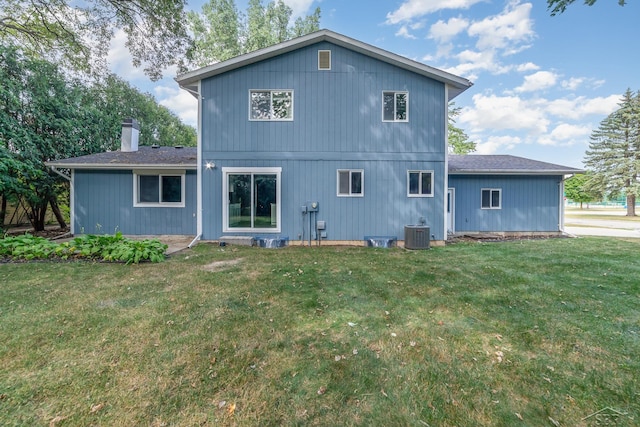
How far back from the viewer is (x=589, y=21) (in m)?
10.1

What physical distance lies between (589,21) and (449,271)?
38.3 feet

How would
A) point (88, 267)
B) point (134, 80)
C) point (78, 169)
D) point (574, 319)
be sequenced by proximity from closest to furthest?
1. point (574, 319)
2. point (88, 267)
3. point (78, 169)
4. point (134, 80)

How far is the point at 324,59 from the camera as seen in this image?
8.77 metres

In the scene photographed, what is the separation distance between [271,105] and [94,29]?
824cm

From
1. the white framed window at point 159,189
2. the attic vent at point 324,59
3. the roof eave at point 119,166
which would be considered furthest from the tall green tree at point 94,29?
the attic vent at point 324,59

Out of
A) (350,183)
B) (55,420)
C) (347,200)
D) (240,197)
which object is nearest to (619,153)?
(350,183)

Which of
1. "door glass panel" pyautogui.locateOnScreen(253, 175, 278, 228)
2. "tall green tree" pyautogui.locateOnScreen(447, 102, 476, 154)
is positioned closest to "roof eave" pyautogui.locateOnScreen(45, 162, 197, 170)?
"door glass panel" pyautogui.locateOnScreen(253, 175, 278, 228)

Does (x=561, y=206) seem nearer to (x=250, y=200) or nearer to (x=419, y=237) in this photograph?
(x=419, y=237)

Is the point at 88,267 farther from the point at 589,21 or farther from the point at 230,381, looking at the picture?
the point at 589,21

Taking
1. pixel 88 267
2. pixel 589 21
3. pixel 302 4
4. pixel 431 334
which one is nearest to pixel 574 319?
pixel 431 334

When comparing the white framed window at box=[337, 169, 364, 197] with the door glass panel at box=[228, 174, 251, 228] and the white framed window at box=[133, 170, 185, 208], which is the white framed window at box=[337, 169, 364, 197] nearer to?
the door glass panel at box=[228, 174, 251, 228]

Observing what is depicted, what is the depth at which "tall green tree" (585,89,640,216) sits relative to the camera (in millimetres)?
25094

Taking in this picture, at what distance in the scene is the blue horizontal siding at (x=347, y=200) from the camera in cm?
880

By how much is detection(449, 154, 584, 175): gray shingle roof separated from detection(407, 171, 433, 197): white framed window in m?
2.22
